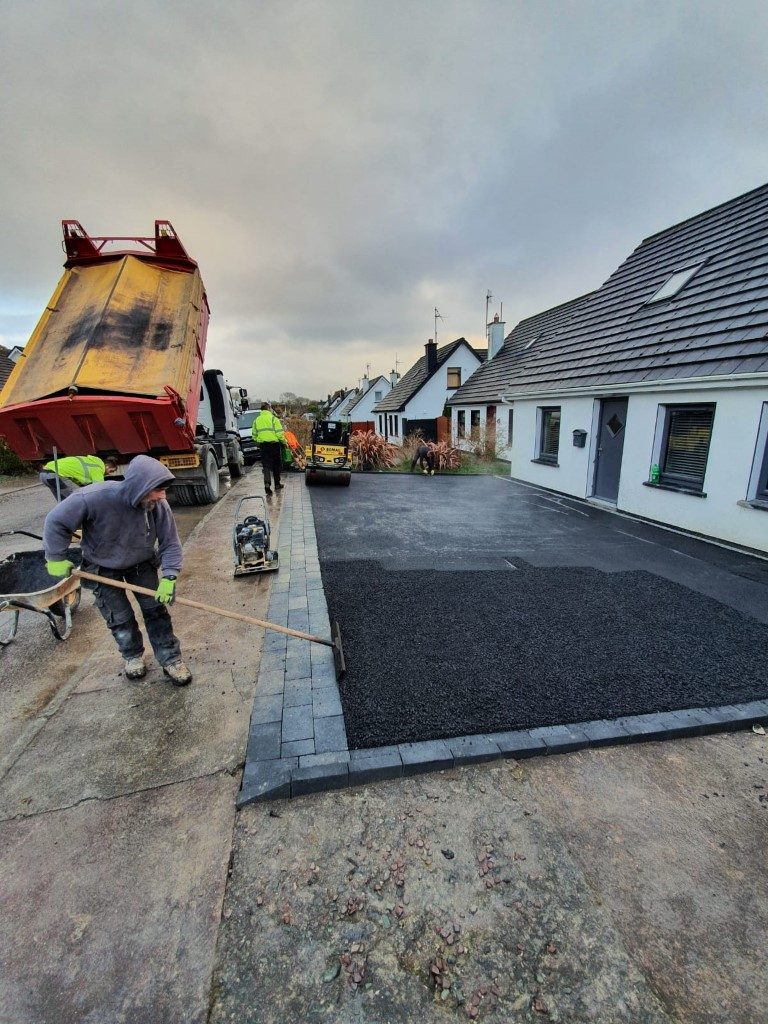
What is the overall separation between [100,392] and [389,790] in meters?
6.88

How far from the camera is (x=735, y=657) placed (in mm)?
3686

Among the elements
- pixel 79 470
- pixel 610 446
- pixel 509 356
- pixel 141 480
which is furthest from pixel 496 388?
pixel 141 480

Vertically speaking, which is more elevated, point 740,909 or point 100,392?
point 100,392

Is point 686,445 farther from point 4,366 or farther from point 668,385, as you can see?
point 4,366

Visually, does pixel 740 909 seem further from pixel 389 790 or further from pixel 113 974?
pixel 113 974

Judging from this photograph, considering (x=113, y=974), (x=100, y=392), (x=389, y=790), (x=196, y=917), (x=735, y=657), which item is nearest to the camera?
(x=113, y=974)

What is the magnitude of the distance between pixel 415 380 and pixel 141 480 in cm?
2655

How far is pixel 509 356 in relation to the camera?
68.1 feet

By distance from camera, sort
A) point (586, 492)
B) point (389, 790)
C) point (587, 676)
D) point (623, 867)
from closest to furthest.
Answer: point (623, 867), point (389, 790), point (587, 676), point (586, 492)

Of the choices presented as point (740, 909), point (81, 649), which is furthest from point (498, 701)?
point (81, 649)

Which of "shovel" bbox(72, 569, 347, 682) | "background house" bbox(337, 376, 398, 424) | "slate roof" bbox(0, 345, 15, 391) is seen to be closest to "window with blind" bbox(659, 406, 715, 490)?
"shovel" bbox(72, 569, 347, 682)

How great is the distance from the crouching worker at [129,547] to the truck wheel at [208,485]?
579 centimetres

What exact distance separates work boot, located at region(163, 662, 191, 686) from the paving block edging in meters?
1.15

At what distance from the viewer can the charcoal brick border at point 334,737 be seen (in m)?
2.47
